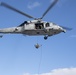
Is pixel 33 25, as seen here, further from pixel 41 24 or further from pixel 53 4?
pixel 53 4

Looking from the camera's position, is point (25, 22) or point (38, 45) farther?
point (25, 22)

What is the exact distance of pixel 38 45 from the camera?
58.8 m

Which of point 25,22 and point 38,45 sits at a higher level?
point 25,22

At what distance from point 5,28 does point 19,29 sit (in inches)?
121

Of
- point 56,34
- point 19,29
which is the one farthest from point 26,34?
point 56,34

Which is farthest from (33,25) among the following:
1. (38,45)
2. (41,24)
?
(38,45)

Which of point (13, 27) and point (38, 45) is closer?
point (38, 45)

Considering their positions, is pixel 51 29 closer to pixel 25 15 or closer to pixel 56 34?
pixel 56 34

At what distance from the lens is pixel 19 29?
6294 cm

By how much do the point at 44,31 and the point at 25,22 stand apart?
5.16m

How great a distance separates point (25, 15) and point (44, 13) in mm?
3962

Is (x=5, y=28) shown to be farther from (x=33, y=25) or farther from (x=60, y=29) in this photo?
(x=60, y=29)

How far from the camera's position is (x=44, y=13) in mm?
61156

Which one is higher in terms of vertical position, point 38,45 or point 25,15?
point 25,15
